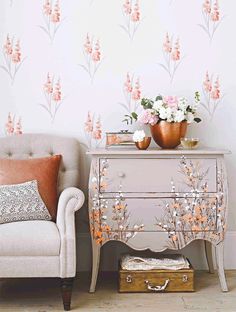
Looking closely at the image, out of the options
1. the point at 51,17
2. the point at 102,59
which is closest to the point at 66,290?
the point at 102,59

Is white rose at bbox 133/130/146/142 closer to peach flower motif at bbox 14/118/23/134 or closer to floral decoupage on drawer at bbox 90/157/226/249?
floral decoupage on drawer at bbox 90/157/226/249

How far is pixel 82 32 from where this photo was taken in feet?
12.6

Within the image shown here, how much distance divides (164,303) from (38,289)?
81cm

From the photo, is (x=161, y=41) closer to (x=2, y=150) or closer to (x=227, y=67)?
(x=227, y=67)

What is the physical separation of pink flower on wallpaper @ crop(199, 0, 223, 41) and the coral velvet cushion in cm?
139

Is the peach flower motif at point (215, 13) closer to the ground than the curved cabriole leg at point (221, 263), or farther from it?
farther from it

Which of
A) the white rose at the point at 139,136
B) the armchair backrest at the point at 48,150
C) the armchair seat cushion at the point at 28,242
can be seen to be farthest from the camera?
the armchair backrest at the point at 48,150

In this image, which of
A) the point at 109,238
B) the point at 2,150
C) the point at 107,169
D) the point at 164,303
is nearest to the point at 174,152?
the point at 107,169

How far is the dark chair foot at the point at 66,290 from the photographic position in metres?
3.12

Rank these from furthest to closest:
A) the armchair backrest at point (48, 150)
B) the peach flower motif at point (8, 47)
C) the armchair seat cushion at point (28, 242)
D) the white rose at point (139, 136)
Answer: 1. the peach flower motif at point (8, 47)
2. the armchair backrest at point (48, 150)
3. the white rose at point (139, 136)
4. the armchair seat cushion at point (28, 242)

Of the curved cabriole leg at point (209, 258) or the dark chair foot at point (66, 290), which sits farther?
the curved cabriole leg at point (209, 258)

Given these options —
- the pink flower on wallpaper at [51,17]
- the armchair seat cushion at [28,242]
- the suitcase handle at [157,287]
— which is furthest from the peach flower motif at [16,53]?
the suitcase handle at [157,287]

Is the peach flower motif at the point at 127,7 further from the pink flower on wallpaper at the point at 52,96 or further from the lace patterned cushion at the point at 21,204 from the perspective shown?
the lace patterned cushion at the point at 21,204

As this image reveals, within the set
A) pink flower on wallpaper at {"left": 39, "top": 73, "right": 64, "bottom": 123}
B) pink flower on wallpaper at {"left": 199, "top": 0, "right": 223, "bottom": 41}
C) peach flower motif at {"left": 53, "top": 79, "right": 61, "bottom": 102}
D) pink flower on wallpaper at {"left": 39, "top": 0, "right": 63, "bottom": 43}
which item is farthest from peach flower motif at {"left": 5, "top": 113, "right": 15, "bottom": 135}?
pink flower on wallpaper at {"left": 199, "top": 0, "right": 223, "bottom": 41}
